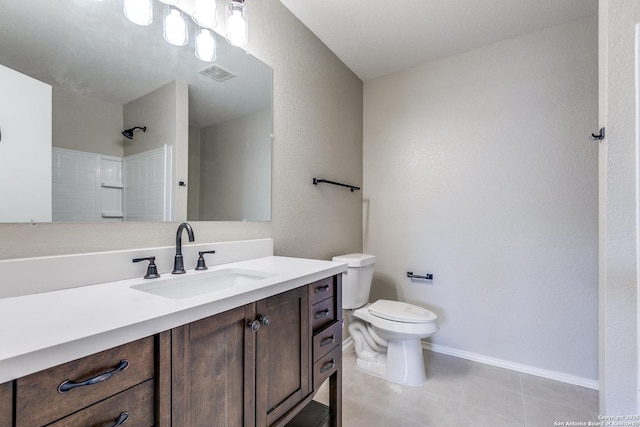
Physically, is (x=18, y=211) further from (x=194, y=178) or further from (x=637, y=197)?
(x=637, y=197)

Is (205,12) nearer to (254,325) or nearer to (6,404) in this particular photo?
(254,325)

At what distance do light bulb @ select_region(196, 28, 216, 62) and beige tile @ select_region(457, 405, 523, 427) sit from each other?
2.21 metres

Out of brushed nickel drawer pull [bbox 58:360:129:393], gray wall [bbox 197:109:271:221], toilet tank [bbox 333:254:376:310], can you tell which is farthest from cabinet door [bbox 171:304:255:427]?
toilet tank [bbox 333:254:376:310]

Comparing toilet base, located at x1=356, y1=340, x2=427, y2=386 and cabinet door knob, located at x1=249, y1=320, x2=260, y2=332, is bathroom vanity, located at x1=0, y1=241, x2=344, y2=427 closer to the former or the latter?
cabinet door knob, located at x1=249, y1=320, x2=260, y2=332

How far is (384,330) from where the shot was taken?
1825 mm

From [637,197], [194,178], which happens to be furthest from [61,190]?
[637,197]

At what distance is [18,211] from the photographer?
84 cm

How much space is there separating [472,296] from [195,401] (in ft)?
6.78

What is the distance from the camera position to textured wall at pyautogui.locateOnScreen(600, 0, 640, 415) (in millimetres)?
1061

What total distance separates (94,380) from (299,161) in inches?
59.0

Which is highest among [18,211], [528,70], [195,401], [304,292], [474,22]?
[474,22]

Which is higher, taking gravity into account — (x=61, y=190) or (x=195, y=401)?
(x=61, y=190)

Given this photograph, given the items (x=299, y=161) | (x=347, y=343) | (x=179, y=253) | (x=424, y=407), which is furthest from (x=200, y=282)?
(x=347, y=343)

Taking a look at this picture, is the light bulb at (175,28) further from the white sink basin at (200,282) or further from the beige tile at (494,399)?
the beige tile at (494,399)
